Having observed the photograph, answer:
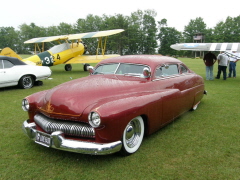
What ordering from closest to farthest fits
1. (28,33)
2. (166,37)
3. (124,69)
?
(124,69)
(166,37)
(28,33)

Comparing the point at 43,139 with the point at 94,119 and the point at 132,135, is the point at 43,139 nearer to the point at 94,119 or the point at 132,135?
the point at 94,119

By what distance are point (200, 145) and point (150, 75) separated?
1.49 m

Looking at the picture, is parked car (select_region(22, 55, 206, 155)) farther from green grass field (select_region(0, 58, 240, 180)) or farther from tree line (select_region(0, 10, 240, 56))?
tree line (select_region(0, 10, 240, 56))

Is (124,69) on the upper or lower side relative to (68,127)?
upper

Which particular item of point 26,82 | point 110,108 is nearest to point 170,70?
point 110,108

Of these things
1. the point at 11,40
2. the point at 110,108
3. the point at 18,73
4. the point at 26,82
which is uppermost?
the point at 11,40

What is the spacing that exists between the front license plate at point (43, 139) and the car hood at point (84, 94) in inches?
12.6

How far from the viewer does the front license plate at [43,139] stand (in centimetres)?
274

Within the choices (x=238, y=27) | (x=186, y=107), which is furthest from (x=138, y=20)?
(x=186, y=107)

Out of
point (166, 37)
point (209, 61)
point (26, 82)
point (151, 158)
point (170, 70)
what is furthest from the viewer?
point (166, 37)

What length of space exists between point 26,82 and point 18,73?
0.54m

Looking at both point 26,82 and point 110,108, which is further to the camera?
point 26,82

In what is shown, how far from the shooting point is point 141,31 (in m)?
68.9

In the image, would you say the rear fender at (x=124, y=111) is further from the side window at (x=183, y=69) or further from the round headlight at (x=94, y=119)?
the side window at (x=183, y=69)
